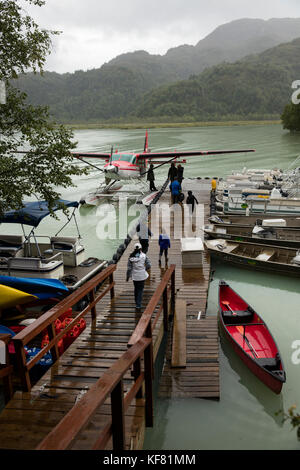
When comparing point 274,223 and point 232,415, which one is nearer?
point 232,415

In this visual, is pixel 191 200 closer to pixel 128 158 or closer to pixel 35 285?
pixel 128 158

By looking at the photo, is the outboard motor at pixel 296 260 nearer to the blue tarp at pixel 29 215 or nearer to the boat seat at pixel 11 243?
the blue tarp at pixel 29 215

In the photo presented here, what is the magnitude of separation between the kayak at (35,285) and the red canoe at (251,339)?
4.00 m

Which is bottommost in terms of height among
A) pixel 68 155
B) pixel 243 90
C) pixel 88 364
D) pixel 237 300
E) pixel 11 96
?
pixel 237 300

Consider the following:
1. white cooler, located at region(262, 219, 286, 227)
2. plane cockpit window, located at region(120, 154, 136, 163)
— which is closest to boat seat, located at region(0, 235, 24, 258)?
white cooler, located at region(262, 219, 286, 227)

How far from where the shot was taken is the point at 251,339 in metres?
8.02

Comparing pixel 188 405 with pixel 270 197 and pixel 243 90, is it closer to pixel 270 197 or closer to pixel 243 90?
pixel 270 197

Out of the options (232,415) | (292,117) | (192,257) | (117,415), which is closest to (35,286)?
(232,415)

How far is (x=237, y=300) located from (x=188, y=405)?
3.90 meters

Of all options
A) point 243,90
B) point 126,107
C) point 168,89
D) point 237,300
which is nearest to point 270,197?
point 237,300

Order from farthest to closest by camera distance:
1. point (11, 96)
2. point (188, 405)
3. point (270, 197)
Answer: point (270, 197) → point (11, 96) → point (188, 405)

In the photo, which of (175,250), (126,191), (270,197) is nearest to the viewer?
(175,250)

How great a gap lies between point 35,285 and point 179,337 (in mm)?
3375
